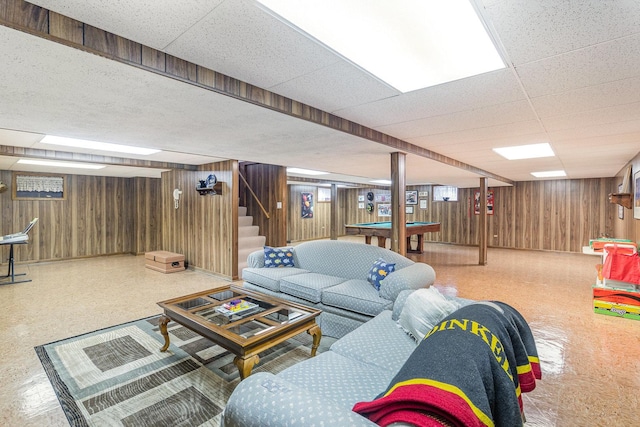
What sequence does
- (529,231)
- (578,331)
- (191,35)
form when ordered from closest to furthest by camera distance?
(191,35), (578,331), (529,231)

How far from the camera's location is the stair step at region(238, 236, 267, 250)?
584cm

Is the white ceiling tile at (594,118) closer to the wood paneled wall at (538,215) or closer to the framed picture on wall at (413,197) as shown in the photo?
the wood paneled wall at (538,215)

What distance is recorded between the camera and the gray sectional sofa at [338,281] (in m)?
2.82

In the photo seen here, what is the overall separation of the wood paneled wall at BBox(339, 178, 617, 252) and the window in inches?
4.9

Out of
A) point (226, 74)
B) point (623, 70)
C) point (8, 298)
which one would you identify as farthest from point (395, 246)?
point (8, 298)

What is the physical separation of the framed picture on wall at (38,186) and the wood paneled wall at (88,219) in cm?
9

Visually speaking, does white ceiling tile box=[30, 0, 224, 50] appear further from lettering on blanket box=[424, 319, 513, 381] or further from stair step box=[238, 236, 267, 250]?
stair step box=[238, 236, 267, 250]

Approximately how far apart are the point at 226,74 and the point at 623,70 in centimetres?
236

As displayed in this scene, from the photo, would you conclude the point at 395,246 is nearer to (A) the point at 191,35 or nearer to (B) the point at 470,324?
(B) the point at 470,324

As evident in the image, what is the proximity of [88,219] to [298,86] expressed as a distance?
7770 millimetres

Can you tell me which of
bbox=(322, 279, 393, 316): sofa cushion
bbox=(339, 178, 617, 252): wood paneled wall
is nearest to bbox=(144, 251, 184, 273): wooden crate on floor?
bbox=(322, 279, 393, 316): sofa cushion

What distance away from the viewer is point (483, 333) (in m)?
1.21

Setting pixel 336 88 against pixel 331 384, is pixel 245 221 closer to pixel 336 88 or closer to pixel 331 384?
pixel 336 88

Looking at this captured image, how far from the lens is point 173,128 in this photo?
2.96m
